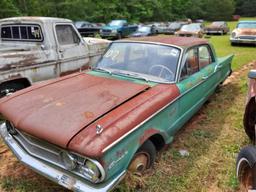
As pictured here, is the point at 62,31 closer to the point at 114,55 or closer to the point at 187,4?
the point at 114,55

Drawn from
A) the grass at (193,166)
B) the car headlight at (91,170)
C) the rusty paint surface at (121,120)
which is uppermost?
the rusty paint surface at (121,120)

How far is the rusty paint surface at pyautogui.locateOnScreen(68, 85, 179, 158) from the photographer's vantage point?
8.04 ft

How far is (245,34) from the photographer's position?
15586 millimetres

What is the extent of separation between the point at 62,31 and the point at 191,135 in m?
3.74

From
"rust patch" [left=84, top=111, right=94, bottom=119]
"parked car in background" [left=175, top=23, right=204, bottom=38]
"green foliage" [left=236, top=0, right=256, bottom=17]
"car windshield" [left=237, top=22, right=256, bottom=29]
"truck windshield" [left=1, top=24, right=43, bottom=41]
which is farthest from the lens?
"green foliage" [left=236, top=0, right=256, bottom=17]

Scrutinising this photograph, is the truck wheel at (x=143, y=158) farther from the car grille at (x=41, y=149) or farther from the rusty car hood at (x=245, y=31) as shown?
the rusty car hood at (x=245, y=31)

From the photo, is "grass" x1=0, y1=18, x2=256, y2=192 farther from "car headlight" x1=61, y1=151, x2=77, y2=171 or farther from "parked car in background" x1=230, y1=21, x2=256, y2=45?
"parked car in background" x1=230, y1=21, x2=256, y2=45

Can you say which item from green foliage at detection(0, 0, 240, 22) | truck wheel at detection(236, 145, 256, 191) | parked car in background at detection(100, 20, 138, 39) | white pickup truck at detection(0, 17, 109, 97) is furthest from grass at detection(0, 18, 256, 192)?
green foliage at detection(0, 0, 240, 22)

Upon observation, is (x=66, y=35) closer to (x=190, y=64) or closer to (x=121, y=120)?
(x=190, y=64)

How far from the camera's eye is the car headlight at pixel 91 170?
97.0 inches

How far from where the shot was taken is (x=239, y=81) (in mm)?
7711

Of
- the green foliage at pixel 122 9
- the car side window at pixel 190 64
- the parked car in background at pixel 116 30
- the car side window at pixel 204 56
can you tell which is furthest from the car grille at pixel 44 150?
the green foliage at pixel 122 9

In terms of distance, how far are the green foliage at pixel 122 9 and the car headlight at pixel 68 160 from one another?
2274 centimetres

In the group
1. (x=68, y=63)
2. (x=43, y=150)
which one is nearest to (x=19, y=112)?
(x=43, y=150)
